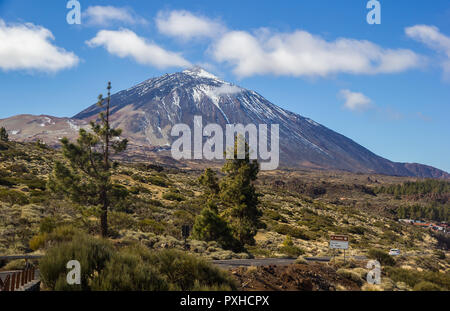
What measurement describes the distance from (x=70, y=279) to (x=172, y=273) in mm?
2549

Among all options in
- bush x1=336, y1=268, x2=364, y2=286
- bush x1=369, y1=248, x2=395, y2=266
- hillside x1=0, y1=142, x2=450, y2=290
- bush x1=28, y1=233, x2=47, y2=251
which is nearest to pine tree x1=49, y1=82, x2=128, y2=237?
hillside x1=0, y1=142, x2=450, y2=290

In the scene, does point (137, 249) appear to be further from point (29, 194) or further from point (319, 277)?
point (29, 194)

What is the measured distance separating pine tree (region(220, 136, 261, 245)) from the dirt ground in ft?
32.5

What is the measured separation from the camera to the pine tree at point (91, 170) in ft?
55.8

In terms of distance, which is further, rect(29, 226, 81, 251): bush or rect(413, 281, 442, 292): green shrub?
rect(413, 281, 442, 292): green shrub

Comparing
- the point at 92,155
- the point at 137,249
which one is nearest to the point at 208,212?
the point at 92,155

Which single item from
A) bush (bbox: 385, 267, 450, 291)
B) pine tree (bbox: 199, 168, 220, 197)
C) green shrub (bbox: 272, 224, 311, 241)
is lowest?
green shrub (bbox: 272, 224, 311, 241)

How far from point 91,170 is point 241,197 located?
10.3m

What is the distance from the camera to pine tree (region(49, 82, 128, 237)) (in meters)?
17.0

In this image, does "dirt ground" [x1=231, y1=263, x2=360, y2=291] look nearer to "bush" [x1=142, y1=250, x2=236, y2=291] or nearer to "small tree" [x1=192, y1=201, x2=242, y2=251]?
"bush" [x1=142, y1=250, x2=236, y2=291]

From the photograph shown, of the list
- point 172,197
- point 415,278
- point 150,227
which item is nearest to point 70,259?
point 415,278

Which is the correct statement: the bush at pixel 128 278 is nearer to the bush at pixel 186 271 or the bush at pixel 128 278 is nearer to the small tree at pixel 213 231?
the bush at pixel 186 271

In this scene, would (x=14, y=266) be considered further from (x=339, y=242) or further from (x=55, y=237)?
(x=339, y=242)

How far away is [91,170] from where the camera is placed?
18062 mm
